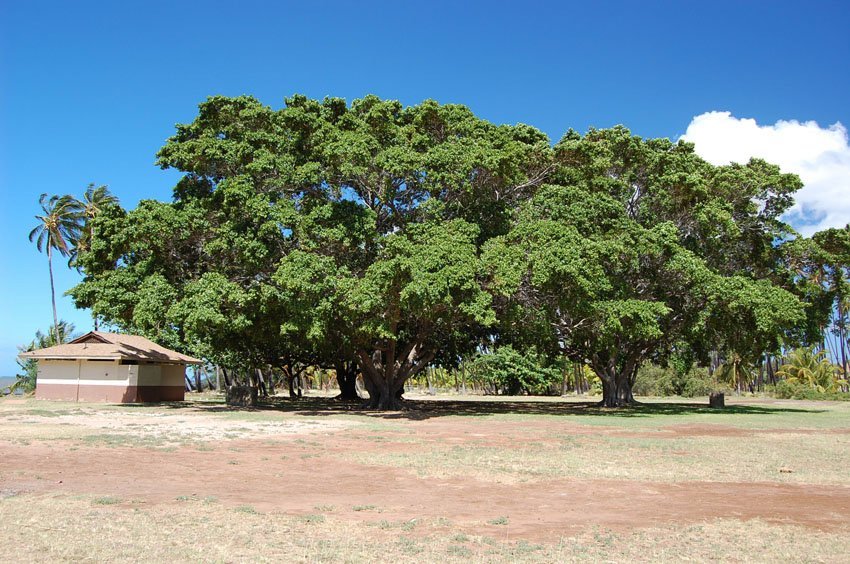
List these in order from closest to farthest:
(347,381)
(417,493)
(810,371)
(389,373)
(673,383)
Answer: (417,493)
(389,373)
(347,381)
(810,371)
(673,383)

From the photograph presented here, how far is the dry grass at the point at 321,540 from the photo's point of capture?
5.82 metres

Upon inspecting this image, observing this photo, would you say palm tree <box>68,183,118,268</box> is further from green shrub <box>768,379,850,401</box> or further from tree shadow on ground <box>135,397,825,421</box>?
green shrub <box>768,379,850,401</box>

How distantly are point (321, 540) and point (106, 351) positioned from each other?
98.2 feet

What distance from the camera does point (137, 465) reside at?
35.9ft

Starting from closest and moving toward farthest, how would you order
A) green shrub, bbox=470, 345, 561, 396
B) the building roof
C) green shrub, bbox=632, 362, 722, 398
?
1. the building roof
2. green shrub, bbox=632, 362, 722, 398
3. green shrub, bbox=470, 345, 561, 396

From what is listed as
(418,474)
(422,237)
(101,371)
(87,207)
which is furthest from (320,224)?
(87,207)

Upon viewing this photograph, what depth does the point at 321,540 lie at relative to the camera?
6.38 m

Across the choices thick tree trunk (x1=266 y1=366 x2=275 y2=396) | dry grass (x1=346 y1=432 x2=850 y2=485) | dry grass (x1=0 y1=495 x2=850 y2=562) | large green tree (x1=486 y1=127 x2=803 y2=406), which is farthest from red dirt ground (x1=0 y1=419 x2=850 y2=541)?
thick tree trunk (x1=266 y1=366 x2=275 y2=396)

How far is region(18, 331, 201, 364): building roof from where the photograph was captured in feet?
105

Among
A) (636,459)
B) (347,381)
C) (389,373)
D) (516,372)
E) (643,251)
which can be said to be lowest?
(636,459)

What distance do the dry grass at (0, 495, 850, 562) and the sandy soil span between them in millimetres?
428

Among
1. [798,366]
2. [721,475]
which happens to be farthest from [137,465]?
[798,366]

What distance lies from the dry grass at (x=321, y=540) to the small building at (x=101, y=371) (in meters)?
27.0

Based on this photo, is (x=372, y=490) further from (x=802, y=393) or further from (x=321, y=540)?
(x=802, y=393)
